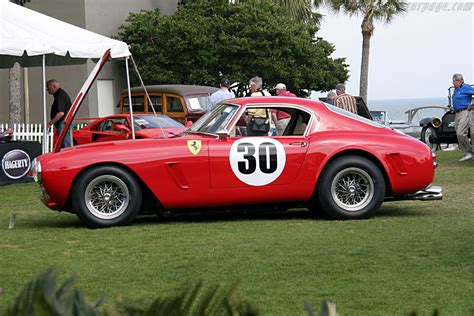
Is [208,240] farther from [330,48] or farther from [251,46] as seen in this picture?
[330,48]

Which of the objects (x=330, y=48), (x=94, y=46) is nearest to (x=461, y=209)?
(x=94, y=46)

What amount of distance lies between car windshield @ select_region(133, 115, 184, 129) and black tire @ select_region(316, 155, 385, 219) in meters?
9.42

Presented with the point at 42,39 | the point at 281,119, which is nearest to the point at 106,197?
the point at 281,119

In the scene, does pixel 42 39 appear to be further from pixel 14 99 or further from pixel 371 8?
pixel 371 8

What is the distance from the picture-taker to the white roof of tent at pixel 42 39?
16109mm

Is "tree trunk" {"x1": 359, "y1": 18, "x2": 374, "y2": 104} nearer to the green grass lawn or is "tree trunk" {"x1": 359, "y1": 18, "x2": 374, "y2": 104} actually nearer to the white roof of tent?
the white roof of tent

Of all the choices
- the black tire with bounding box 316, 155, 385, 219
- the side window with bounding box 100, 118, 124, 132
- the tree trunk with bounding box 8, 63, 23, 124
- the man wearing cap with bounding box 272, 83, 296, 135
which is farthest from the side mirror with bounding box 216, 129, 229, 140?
the tree trunk with bounding box 8, 63, 23, 124

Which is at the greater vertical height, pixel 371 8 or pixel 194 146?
pixel 371 8

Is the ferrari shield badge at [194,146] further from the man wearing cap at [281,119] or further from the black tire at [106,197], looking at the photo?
the man wearing cap at [281,119]

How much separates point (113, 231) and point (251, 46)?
29619mm

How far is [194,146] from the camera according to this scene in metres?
10.2

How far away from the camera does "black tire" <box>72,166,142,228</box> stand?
9992 mm

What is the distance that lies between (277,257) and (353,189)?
272 centimetres

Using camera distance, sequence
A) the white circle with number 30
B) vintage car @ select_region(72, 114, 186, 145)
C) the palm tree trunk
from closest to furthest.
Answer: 1. the white circle with number 30
2. vintage car @ select_region(72, 114, 186, 145)
3. the palm tree trunk
